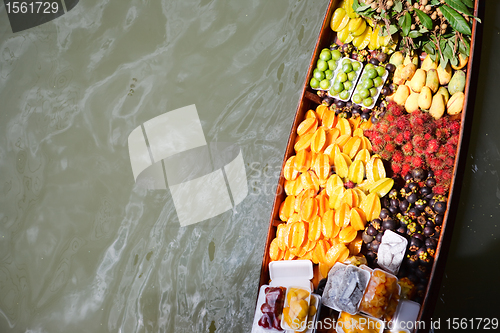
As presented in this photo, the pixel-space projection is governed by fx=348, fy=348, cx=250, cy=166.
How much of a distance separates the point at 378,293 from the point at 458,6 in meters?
1.69

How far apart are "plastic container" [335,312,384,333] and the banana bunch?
5.44 feet

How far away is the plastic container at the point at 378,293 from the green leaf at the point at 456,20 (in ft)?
4.82

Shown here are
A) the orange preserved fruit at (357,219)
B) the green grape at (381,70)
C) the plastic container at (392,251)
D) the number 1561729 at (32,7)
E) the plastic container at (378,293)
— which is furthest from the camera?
the number 1561729 at (32,7)

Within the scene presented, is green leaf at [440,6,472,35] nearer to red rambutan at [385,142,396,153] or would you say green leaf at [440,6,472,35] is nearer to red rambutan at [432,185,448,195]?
red rambutan at [385,142,396,153]

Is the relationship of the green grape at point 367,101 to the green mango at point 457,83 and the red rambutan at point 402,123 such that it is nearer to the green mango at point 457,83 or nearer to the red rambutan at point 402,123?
the red rambutan at point 402,123

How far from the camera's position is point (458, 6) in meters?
2.02

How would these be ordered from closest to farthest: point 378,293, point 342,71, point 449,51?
point 378,293
point 449,51
point 342,71

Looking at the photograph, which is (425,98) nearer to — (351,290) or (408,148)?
(408,148)

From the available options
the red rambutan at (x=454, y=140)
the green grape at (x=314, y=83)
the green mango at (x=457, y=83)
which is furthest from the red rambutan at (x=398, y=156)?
the green grape at (x=314, y=83)

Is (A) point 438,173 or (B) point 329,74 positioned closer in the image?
(A) point 438,173

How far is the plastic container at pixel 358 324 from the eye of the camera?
5.94 feet

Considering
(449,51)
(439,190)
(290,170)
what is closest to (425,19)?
(449,51)

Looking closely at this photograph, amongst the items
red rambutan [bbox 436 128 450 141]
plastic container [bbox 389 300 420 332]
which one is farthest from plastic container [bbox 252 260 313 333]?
red rambutan [bbox 436 128 450 141]

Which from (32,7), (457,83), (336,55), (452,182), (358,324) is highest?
(32,7)
